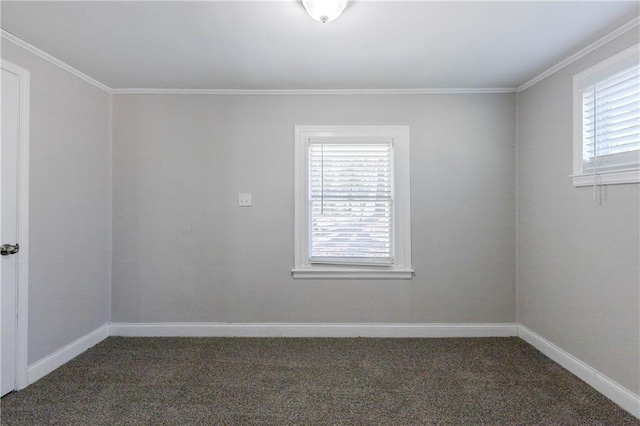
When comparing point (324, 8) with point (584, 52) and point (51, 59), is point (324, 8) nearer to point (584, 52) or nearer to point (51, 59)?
point (584, 52)

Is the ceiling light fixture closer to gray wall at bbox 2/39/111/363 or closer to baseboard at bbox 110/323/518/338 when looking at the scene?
gray wall at bbox 2/39/111/363

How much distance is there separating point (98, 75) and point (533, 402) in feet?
13.5

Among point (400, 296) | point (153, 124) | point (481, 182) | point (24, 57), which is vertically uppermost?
point (24, 57)

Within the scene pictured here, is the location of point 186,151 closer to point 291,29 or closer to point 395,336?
point 291,29

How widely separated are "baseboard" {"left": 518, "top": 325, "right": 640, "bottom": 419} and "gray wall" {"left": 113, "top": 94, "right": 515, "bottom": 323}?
1.15 feet

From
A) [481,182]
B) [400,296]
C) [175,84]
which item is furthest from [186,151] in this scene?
[481,182]

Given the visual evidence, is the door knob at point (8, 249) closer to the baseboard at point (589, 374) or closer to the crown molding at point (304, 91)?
the crown molding at point (304, 91)

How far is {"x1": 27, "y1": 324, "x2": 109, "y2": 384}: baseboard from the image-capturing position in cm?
242

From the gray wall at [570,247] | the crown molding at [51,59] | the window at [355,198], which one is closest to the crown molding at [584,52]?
the gray wall at [570,247]

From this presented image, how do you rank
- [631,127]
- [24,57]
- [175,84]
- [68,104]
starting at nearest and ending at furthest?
[631,127] → [24,57] → [68,104] → [175,84]

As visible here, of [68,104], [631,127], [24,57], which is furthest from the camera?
[68,104]

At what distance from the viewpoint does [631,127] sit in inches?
82.5

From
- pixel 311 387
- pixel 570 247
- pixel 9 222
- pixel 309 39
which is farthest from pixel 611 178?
pixel 9 222

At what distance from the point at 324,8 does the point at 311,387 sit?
2.37m
